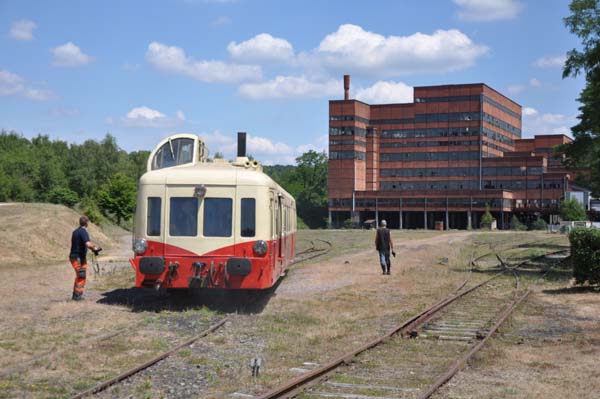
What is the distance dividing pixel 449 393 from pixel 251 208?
6816 millimetres

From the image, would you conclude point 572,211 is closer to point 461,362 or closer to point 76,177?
point 76,177

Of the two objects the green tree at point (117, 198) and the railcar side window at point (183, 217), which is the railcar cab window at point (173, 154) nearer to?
the railcar side window at point (183, 217)

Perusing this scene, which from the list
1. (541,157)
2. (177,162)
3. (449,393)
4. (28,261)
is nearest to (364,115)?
(541,157)

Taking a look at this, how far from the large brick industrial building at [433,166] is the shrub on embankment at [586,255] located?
3376 inches

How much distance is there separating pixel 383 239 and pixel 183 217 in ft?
29.5

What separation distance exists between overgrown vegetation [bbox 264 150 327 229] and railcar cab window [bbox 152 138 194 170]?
4213 inches

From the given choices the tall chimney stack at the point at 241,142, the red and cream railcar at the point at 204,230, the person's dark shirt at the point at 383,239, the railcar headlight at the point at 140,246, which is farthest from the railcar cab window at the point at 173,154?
the person's dark shirt at the point at 383,239

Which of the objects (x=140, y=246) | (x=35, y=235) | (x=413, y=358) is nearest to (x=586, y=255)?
(x=413, y=358)

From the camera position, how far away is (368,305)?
14.7m

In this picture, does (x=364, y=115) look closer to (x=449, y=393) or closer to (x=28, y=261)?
(x=28, y=261)

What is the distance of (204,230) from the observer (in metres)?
13.4

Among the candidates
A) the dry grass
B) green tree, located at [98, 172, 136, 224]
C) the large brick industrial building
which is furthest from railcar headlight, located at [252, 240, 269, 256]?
the large brick industrial building

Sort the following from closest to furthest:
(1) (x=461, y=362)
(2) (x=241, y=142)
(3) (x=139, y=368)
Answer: (3) (x=139, y=368), (1) (x=461, y=362), (2) (x=241, y=142)

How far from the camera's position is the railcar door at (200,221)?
13.2 meters
